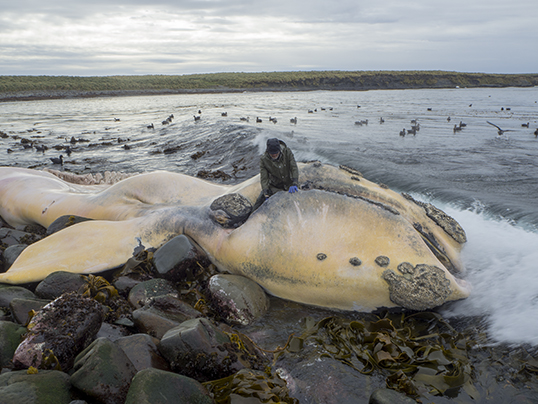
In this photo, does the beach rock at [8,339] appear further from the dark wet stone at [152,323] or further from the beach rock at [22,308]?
the dark wet stone at [152,323]

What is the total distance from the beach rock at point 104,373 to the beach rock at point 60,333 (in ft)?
0.73

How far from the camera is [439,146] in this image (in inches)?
550

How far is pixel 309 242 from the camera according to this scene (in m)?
4.54

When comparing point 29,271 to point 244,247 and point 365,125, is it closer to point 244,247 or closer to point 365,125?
point 244,247

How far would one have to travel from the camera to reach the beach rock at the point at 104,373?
256 centimetres

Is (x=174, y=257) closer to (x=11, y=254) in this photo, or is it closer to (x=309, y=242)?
(x=309, y=242)

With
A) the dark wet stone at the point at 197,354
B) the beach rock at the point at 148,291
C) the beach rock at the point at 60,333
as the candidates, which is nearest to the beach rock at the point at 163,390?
the dark wet stone at the point at 197,354

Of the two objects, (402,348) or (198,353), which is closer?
(198,353)

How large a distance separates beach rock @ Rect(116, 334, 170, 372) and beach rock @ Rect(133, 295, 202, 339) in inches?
13.9

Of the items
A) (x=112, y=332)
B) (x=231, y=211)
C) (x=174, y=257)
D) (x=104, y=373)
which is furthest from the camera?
(x=231, y=211)

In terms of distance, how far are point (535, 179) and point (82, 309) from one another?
10.1 m

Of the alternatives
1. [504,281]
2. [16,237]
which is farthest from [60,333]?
[504,281]

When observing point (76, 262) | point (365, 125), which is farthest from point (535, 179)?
point (365, 125)

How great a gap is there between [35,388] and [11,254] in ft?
11.8
